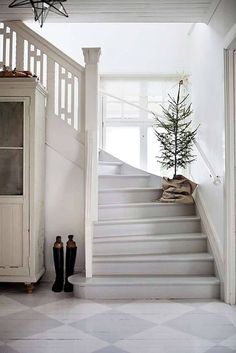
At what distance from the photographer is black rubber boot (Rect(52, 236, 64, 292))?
411 centimetres

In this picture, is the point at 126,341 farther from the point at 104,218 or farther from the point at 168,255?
the point at 104,218

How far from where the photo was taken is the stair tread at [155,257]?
4094mm

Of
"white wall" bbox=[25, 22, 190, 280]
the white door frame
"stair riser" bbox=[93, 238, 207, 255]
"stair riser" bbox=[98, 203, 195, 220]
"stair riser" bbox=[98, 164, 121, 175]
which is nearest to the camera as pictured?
the white door frame

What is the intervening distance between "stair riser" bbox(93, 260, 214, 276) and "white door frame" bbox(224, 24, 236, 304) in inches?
17.5

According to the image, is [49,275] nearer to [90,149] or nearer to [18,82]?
[90,149]

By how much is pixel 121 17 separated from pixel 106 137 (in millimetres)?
2249

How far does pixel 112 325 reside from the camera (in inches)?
122

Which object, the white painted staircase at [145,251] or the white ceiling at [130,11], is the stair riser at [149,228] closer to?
the white painted staircase at [145,251]

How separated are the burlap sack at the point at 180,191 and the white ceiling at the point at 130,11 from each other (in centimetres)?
184

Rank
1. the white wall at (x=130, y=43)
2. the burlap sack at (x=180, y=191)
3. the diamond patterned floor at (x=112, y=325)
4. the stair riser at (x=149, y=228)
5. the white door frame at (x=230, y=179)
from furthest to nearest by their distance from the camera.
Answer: the white wall at (x=130, y=43)
the burlap sack at (x=180, y=191)
the stair riser at (x=149, y=228)
the white door frame at (x=230, y=179)
the diamond patterned floor at (x=112, y=325)

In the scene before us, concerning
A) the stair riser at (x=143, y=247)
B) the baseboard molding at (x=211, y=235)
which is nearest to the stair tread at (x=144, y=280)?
the baseboard molding at (x=211, y=235)

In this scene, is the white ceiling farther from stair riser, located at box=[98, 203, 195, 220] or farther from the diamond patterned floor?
the diamond patterned floor

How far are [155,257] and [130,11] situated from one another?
255cm

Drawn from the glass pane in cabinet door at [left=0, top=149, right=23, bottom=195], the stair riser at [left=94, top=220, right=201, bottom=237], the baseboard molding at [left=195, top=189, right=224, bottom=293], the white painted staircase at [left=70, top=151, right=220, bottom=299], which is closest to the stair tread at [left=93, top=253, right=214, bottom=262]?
the white painted staircase at [left=70, top=151, right=220, bottom=299]
